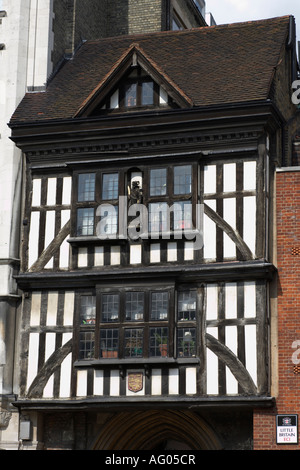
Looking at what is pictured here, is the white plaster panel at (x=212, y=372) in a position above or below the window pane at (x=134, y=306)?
below

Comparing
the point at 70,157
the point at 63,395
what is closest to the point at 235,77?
the point at 70,157

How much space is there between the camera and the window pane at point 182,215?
2328 centimetres

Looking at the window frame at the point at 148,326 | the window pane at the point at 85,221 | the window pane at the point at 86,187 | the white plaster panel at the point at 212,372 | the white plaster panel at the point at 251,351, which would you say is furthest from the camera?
the window pane at the point at 86,187

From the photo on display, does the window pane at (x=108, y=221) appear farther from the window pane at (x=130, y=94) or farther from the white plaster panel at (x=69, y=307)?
the window pane at (x=130, y=94)

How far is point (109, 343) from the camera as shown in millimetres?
23141

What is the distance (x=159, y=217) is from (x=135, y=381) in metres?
3.73

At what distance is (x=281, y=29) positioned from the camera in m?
25.8

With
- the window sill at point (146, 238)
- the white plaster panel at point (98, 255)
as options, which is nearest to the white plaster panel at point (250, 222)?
the window sill at point (146, 238)

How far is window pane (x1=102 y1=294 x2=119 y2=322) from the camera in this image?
23281mm

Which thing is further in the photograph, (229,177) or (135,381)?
(229,177)

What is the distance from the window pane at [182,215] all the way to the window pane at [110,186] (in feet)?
4.91

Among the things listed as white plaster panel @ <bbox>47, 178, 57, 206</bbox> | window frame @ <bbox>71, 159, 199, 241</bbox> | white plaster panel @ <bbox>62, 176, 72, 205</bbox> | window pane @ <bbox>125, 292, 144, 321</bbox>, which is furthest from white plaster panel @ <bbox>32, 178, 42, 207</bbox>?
window pane @ <bbox>125, 292, 144, 321</bbox>

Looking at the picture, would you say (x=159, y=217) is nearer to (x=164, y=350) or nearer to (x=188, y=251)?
(x=188, y=251)

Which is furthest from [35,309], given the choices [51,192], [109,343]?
[51,192]
